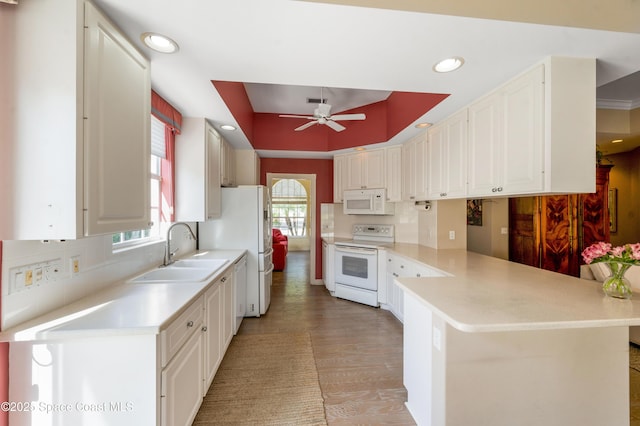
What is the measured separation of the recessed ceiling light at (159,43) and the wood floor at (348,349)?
2.53m

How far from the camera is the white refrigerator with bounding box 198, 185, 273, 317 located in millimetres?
3178

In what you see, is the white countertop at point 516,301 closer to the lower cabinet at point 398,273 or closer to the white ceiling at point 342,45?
the lower cabinet at point 398,273

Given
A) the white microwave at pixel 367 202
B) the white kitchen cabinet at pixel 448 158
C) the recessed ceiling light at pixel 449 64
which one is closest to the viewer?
the recessed ceiling light at pixel 449 64

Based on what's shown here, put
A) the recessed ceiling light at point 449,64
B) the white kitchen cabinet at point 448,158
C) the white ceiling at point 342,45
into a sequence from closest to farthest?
the white ceiling at point 342,45 → the recessed ceiling light at point 449,64 → the white kitchen cabinet at point 448,158

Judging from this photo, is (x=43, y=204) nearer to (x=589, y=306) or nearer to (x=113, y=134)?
(x=113, y=134)

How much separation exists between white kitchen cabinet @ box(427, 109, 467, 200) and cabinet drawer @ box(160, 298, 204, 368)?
7.93 feet

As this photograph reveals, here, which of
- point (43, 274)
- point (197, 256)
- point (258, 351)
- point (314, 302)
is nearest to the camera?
point (43, 274)

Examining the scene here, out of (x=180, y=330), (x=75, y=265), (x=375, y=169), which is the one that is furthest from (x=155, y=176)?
(x=375, y=169)

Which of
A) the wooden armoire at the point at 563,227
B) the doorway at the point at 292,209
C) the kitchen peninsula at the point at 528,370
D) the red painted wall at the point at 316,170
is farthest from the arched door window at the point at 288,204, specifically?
the kitchen peninsula at the point at 528,370

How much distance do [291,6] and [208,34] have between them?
494 millimetres

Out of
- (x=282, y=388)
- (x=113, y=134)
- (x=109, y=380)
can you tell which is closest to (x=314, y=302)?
(x=282, y=388)

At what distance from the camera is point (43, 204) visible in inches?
41.1

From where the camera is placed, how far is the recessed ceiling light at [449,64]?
153 cm

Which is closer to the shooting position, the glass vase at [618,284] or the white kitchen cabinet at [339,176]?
the glass vase at [618,284]
